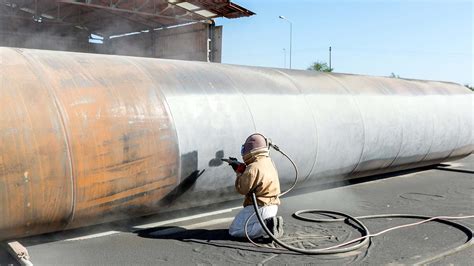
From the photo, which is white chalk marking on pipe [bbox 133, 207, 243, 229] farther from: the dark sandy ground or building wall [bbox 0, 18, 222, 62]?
building wall [bbox 0, 18, 222, 62]

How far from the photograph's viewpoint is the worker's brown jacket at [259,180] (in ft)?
15.0

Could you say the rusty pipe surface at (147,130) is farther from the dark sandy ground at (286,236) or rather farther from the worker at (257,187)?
the worker at (257,187)

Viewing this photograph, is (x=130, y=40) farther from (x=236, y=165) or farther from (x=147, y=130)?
(x=236, y=165)

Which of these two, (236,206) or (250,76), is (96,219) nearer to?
(236,206)

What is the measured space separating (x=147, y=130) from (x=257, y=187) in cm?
132

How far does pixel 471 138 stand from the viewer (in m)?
9.85

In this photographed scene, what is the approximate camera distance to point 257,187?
4676mm

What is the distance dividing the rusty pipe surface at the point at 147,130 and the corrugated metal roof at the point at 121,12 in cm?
703

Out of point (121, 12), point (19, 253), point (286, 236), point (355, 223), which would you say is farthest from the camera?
point (121, 12)

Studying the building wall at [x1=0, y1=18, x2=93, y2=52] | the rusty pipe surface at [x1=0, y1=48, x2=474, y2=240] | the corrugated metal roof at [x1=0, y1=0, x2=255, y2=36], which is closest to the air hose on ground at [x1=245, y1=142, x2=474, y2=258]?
the rusty pipe surface at [x1=0, y1=48, x2=474, y2=240]

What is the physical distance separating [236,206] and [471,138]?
6.35 m

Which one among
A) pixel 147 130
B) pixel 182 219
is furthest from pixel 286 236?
pixel 147 130

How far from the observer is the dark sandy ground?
166 inches

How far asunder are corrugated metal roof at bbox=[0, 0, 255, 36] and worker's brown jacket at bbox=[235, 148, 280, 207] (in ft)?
31.2
